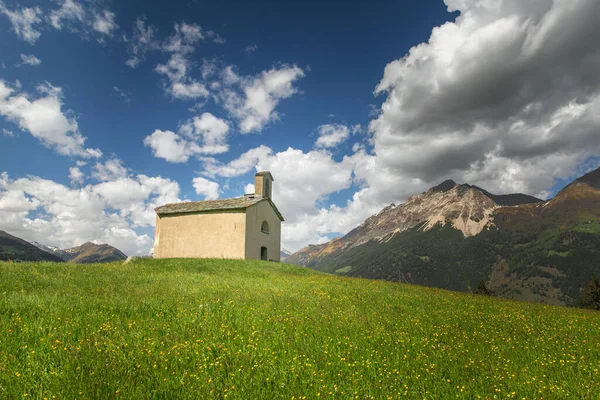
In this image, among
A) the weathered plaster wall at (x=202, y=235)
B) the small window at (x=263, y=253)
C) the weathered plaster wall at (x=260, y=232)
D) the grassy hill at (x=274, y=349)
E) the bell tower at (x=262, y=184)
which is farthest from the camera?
the bell tower at (x=262, y=184)

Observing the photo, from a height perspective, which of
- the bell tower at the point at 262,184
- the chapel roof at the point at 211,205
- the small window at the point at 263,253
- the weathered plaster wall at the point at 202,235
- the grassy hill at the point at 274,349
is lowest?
the grassy hill at the point at 274,349

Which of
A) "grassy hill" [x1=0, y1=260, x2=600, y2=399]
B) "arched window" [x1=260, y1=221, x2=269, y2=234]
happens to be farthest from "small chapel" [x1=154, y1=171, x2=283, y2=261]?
"grassy hill" [x1=0, y1=260, x2=600, y2=399]

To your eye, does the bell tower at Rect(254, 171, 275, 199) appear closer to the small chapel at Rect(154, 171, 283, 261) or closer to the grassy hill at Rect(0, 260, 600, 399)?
the small chapel at Rect(154, 171, 283, 261)

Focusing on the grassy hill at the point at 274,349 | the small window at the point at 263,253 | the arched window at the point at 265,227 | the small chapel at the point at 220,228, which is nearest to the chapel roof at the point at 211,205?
the small chapel at the point at 220,228

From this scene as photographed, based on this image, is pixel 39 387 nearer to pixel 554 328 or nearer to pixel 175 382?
pixel 175 382

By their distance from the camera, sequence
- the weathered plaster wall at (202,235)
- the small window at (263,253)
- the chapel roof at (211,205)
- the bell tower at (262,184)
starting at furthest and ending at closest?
the bell tower at (262,184) → the small window at (263,253) → the chapel roof at (211,205) → the weathered plaster wall at (202,235)

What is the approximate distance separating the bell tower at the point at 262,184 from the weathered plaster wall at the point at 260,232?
1.47 meters

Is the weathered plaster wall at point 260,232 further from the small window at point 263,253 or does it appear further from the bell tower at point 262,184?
the bell tower at point 262,184

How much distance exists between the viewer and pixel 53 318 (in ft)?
24.7

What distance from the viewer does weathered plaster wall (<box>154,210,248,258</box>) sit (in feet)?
98.7

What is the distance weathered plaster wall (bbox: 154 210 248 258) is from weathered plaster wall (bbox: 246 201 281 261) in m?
0.84

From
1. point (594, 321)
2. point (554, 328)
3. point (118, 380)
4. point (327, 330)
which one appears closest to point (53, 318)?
point (118, 380)

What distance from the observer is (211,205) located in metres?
32.4

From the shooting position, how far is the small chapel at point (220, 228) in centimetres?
3016
